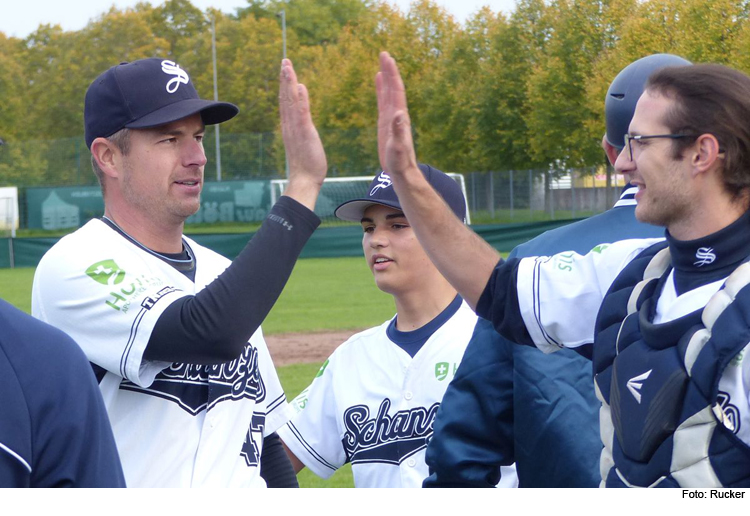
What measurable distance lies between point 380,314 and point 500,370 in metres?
12.1

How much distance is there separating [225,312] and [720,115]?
53.5 inches

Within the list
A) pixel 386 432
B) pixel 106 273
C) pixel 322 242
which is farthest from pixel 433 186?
pixel 322 242

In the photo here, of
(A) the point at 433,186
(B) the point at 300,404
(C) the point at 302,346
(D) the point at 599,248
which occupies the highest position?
(A) the point at 433,186

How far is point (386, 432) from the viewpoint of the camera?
3246mm

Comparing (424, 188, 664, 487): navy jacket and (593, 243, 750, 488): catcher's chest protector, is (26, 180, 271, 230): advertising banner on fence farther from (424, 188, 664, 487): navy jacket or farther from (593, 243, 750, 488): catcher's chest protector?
(593, 243, 750, 488): catcher's chest protector

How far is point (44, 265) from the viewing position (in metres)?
2.78

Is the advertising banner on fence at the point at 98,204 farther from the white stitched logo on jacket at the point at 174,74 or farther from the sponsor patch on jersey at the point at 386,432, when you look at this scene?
the white stitched logo on jacket at the point at 174,74

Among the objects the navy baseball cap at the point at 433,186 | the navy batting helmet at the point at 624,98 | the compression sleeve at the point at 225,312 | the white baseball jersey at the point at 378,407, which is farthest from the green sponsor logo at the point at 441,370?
the navy batting helmet at the point at 624,98

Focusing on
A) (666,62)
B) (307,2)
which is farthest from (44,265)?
(307,2)

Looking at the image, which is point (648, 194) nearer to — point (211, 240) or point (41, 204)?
point (211, 240)

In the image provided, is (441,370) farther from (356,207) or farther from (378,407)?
(356,207)

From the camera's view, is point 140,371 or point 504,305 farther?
point 140,371

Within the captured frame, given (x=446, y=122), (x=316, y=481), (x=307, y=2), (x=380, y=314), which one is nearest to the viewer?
(x=316, y=481)

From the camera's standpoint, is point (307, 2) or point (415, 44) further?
point (307, 2)
